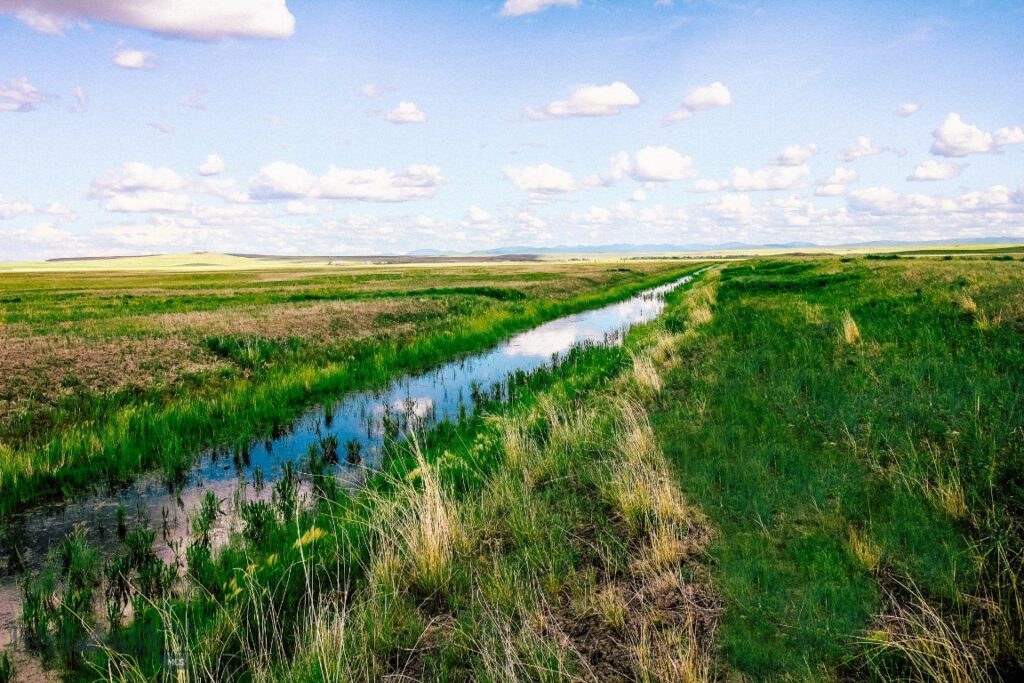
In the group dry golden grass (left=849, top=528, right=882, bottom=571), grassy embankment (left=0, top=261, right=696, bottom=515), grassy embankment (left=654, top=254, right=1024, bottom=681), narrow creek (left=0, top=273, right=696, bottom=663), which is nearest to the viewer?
grassy embankment (left=654, top=254, right=1024, bottom=681)

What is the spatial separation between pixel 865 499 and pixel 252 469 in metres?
9.55

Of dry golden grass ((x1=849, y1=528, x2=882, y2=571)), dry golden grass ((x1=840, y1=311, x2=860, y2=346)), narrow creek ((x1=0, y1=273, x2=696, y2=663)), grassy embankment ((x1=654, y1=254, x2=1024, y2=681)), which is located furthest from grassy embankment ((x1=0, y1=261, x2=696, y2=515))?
dry golden grass ((x1=840, y1=311, x2=860, y2=346))

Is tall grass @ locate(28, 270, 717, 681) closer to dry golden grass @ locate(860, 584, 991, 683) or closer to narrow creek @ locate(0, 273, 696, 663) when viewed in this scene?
dry golden grass @ locate(860, 584, 991, 683)

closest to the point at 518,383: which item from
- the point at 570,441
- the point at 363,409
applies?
the point at 363,409

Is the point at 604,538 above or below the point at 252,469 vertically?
above

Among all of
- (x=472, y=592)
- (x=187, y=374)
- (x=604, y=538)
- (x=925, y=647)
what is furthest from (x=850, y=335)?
(x=187, y=374)

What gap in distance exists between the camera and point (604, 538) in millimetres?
6266

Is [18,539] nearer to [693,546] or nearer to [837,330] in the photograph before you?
[693,546]

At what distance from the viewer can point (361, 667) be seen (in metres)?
4.26

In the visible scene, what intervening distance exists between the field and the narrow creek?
265mm

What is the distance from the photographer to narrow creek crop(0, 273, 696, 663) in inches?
274

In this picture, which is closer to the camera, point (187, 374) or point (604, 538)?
point (604, 538)

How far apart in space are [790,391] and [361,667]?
9629mm

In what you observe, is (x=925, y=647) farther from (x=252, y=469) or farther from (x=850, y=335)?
(x=850, y=335)
